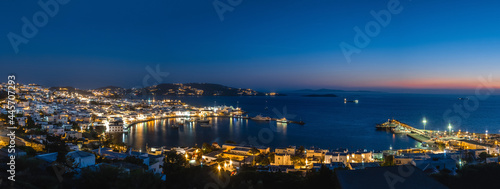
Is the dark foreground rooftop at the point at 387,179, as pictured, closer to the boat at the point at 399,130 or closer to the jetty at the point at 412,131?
the jetty at the point at 412,131

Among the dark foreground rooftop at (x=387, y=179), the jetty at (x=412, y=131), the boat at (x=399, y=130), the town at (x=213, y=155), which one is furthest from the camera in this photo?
the boat at (x=399, y=130)

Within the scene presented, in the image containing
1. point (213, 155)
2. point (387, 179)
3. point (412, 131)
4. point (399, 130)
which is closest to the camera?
point (387, 179)

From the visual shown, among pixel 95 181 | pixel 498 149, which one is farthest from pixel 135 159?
pixel 498 149

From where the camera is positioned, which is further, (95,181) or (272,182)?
(272,182)

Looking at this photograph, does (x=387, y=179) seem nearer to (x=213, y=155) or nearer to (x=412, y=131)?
(x=213, y=155)

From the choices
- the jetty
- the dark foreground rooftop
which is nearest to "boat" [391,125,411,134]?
the jetty

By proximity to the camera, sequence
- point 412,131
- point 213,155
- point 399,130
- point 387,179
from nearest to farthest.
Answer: point 387,179 < point 213,155 < point 412,131 < point 399,130

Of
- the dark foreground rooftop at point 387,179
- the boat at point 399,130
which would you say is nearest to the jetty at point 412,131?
the boat at point 399,130

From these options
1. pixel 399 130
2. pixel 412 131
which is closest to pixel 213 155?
pixel 399 130

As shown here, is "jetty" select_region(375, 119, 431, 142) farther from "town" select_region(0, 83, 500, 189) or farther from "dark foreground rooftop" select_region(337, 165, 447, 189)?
"dark foreground rooftop" select_region(337, 165, 447, 189)

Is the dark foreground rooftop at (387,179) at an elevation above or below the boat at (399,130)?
above

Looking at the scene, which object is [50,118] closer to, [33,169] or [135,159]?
[135,159]
